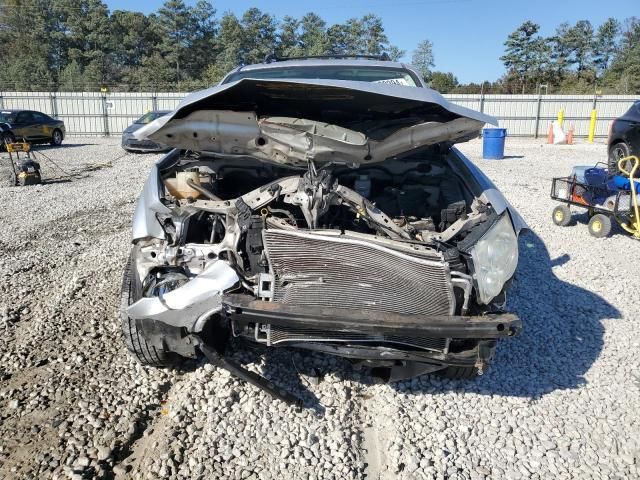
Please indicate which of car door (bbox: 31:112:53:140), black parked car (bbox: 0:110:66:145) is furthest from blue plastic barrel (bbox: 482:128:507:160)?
car door (bbox: 31:112:53:140)

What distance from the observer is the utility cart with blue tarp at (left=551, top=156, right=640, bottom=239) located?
6000 mm

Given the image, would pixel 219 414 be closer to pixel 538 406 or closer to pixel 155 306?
pixel 155 306

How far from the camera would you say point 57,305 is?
3.85 m

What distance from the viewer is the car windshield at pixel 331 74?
4.13 metres

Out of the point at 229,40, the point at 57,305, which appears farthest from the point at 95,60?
the point at 57,305

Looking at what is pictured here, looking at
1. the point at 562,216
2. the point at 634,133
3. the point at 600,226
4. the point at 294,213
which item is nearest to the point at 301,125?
the point at 294,213

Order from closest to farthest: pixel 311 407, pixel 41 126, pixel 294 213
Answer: pixel 311 407
pixel 294 213
pixel 41 126

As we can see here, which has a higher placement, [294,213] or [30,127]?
[30,127]

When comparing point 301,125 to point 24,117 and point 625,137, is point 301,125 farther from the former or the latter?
point 24,117

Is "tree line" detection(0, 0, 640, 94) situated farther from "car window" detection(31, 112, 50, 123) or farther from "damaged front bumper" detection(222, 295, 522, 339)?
"damaged front bumper" detection(222, 295, 522, 339)

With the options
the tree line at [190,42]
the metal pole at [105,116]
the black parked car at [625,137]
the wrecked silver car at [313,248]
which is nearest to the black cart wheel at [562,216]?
the black parked car at [625,137]

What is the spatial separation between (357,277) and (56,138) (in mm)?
18775

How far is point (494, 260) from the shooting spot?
2.53 metres

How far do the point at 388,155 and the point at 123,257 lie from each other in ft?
10.7
